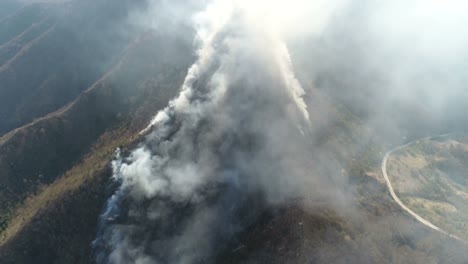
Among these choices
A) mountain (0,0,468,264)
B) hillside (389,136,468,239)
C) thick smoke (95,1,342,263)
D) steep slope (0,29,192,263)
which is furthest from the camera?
hillside (389,136,468,239)

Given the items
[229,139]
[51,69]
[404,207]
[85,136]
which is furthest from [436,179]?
[51,69]

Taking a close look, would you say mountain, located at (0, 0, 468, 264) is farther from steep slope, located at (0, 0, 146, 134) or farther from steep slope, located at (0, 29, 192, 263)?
steep slope, located at (0, 0, 146, 134)

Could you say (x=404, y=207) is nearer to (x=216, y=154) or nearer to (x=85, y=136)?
(x=216, y=154)

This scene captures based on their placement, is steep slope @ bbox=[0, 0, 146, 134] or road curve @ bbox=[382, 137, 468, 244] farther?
steep slope @ bbox=[0, 0, 146, 134]

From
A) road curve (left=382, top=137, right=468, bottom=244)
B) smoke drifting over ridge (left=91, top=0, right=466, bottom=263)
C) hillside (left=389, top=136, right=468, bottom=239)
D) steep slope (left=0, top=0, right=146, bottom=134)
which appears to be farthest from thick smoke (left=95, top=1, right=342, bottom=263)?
steep slope (left=0, top=0, right=146, bottom=134)

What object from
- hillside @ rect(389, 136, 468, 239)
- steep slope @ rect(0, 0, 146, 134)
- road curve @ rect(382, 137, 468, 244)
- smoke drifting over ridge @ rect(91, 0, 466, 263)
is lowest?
hillside @ rect(389, 136, 468, 239)

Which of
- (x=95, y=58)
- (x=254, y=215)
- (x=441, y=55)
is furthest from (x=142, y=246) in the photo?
(x=441, y=55)

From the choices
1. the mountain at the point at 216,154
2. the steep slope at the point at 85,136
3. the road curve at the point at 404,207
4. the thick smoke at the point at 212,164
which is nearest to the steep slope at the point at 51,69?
the mountain at the point at 216,154

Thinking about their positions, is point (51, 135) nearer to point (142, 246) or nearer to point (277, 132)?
point (142, 246)

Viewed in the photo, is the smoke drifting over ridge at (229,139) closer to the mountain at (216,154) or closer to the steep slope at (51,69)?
the mountain at (216,154)
